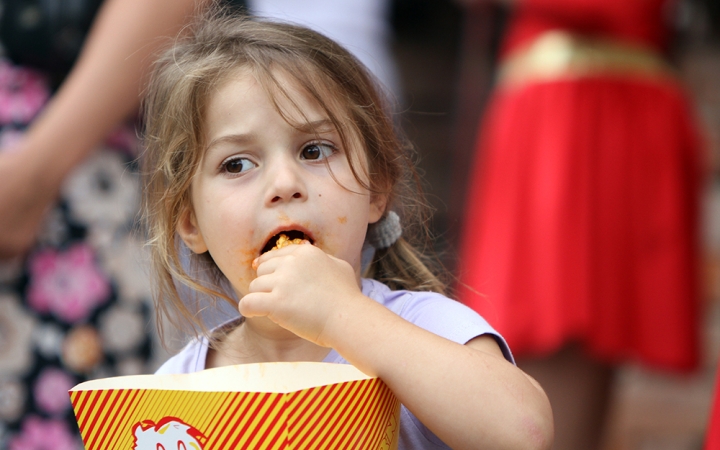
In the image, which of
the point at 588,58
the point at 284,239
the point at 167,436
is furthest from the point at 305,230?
the point at 588,58

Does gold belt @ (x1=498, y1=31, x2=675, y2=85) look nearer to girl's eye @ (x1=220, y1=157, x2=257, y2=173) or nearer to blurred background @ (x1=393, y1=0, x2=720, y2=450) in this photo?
blurred background @ (x1=393, y1=0, x2=720, y2=450)

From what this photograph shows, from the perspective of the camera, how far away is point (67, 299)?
1.36m

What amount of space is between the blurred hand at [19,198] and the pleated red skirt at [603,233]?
1.12 meters

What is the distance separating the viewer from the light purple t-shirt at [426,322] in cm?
91

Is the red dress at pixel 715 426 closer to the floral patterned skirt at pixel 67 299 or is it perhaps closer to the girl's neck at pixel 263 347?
the girl's neck at pixel 263 347

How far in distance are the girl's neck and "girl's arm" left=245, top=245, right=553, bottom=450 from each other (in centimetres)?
17

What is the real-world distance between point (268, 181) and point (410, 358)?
24 centimetres

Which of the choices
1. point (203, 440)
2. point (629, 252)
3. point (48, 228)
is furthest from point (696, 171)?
point (203, 440)

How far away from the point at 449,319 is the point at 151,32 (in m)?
0.69

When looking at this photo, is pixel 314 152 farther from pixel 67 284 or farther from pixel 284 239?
pixel 67 284

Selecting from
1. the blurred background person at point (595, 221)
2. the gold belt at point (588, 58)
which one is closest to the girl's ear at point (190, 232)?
the blurred background person at point (595, 221)

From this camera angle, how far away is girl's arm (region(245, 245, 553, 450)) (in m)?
0.79

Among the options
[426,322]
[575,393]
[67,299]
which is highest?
[426,322]

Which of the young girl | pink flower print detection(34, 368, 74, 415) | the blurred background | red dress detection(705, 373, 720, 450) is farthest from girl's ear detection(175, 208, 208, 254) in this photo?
the blurred background
